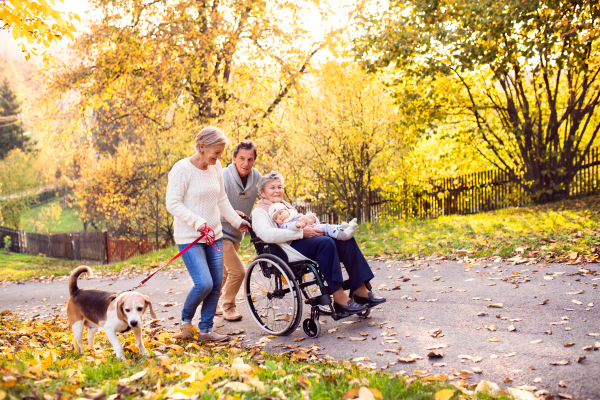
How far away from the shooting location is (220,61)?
14.4 meters

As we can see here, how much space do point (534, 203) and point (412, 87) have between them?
5.14 metres

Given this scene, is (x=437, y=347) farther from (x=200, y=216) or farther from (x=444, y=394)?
(x=200, y=216)

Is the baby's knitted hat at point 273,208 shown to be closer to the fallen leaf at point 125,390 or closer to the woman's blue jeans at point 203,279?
the woman's blue jeans at point 203,279

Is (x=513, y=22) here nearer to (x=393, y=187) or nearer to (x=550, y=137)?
(x=550, y=137)

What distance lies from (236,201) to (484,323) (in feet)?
9.34

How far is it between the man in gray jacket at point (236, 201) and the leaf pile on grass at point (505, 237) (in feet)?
12.7

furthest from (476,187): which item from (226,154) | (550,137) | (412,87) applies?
(226,154)

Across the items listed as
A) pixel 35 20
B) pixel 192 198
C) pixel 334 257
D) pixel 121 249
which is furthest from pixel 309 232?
pixel 121 249

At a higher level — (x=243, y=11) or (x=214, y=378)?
(x=243, y=11)

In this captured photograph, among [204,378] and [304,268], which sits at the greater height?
[304,268]

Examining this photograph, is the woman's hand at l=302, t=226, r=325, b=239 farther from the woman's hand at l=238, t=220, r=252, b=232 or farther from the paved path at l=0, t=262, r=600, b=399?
the paved path at l=0, t=262, r=600, b=399

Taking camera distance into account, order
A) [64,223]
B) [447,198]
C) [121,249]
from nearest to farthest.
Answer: [447,198], [121,249], [64,223]

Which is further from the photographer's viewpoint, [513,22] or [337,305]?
[513,22]

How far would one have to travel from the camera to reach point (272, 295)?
4664mm
